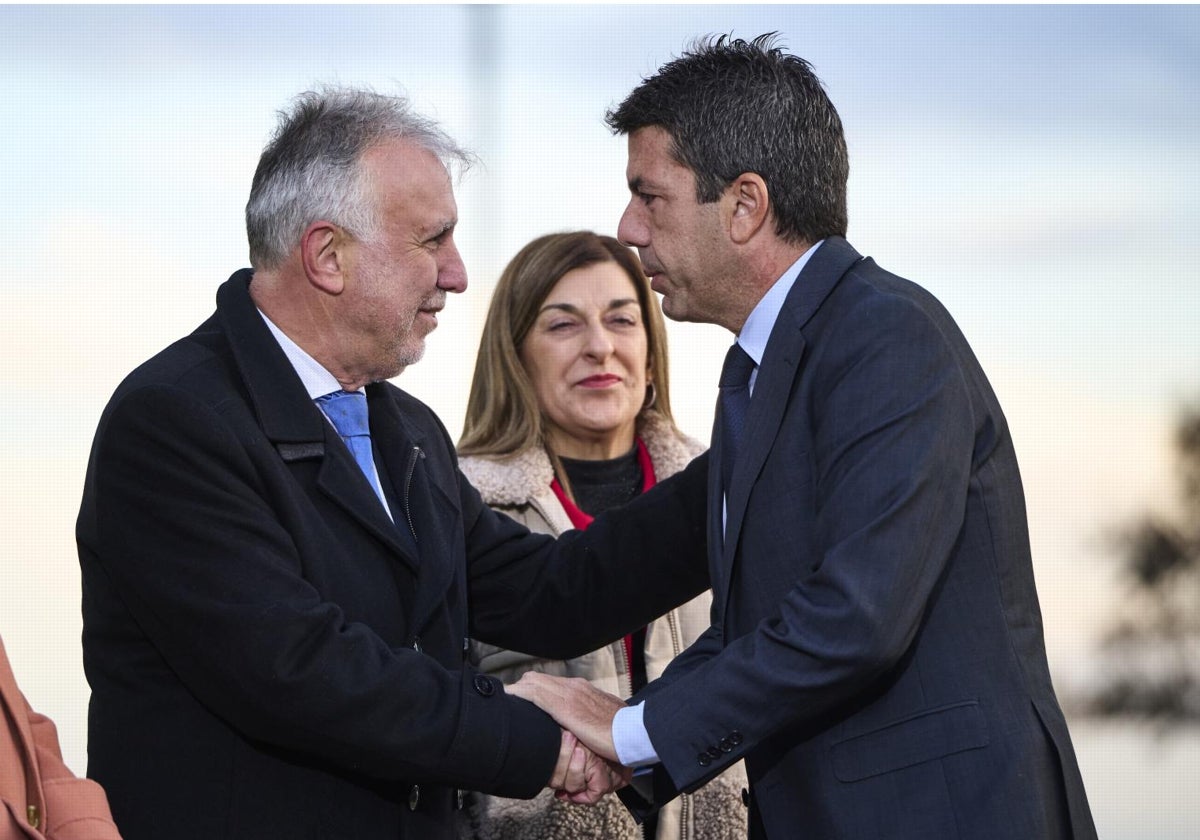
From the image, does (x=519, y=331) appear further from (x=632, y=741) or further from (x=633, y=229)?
(x=632, y=741)

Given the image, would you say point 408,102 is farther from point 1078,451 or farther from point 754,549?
point 1078,451

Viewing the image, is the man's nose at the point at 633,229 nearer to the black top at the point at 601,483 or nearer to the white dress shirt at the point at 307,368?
the white dress shirt at the point at 307,368

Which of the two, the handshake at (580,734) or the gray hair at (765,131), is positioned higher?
the gray hair at (765,131)

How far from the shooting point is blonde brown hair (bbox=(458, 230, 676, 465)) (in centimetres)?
349

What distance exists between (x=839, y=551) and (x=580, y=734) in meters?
0.70

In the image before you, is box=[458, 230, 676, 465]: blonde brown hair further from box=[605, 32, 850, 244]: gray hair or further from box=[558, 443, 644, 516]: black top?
box=[605, 32, 850, 244]: gray hair

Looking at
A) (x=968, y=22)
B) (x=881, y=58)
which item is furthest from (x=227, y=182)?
(x=968, y=22)

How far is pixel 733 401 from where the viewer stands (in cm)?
239

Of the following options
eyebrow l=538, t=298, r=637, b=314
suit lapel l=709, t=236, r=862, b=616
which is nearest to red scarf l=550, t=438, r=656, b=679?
eyebrow l=538, t=298, r=637, b=314

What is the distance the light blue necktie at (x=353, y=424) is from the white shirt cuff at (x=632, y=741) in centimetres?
55

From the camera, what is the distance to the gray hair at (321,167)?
2469mm

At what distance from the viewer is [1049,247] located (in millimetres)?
4570

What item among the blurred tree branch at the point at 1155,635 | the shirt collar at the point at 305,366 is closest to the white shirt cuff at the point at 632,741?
the shirt collar at the point at 305,366

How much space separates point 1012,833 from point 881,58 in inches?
124
